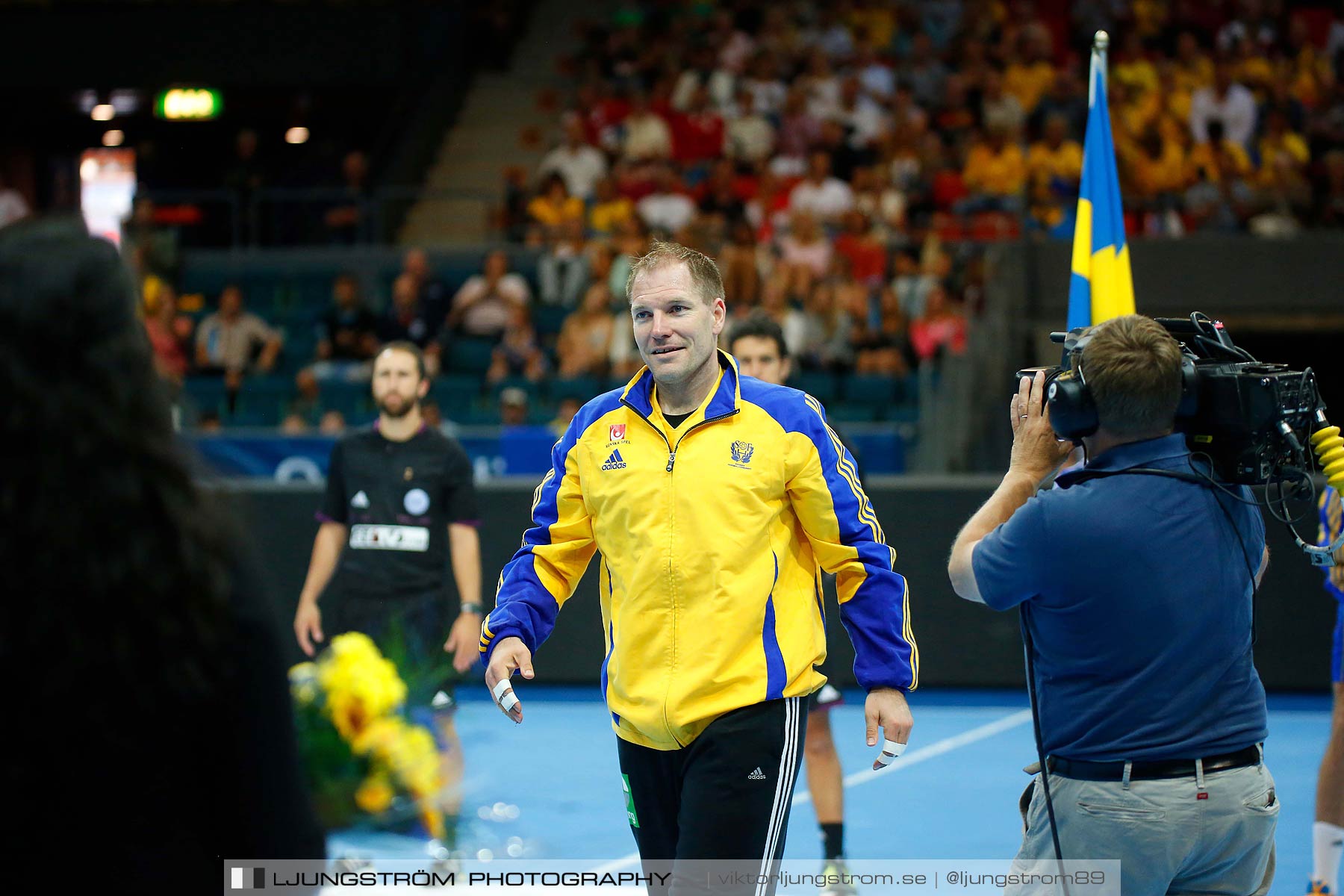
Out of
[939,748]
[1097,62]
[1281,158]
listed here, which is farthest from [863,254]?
[1097,62]

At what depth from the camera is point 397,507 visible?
6.38 meters

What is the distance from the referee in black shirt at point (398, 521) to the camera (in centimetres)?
633

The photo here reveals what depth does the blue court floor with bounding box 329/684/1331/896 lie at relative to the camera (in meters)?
6.23

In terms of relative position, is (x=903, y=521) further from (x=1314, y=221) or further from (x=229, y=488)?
(x=229, y=488)

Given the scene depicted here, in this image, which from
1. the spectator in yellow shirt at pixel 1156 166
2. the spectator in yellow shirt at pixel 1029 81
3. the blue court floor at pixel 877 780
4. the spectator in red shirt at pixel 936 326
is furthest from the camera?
the spectator in yellow shirt at pixel 1029 81

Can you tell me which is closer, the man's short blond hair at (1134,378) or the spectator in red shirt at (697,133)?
the man's short blond hair at (1134,378)

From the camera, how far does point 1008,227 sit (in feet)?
44.4

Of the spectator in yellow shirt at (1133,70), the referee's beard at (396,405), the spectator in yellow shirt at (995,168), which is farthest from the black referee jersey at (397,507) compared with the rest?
the spectator in yellow shirt at (1133,70)

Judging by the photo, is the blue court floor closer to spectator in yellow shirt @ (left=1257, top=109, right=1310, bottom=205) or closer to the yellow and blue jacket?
the yellow and blue jacket

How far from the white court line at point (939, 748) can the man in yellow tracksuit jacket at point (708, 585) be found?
3.49m

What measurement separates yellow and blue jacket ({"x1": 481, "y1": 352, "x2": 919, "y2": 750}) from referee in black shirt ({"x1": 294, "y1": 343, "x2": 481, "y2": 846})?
2740mm

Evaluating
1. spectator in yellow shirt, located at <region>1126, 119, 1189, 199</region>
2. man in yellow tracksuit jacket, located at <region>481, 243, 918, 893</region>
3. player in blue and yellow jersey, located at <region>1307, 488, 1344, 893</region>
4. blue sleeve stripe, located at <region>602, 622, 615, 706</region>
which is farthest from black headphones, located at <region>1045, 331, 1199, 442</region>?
spectator in yellow shirt, located at <region>1126, 119, 1189, 199</region>

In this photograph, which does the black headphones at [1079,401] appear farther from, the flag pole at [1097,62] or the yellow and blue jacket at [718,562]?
the flag pole at [1097,62]

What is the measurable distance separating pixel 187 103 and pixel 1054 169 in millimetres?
12265
